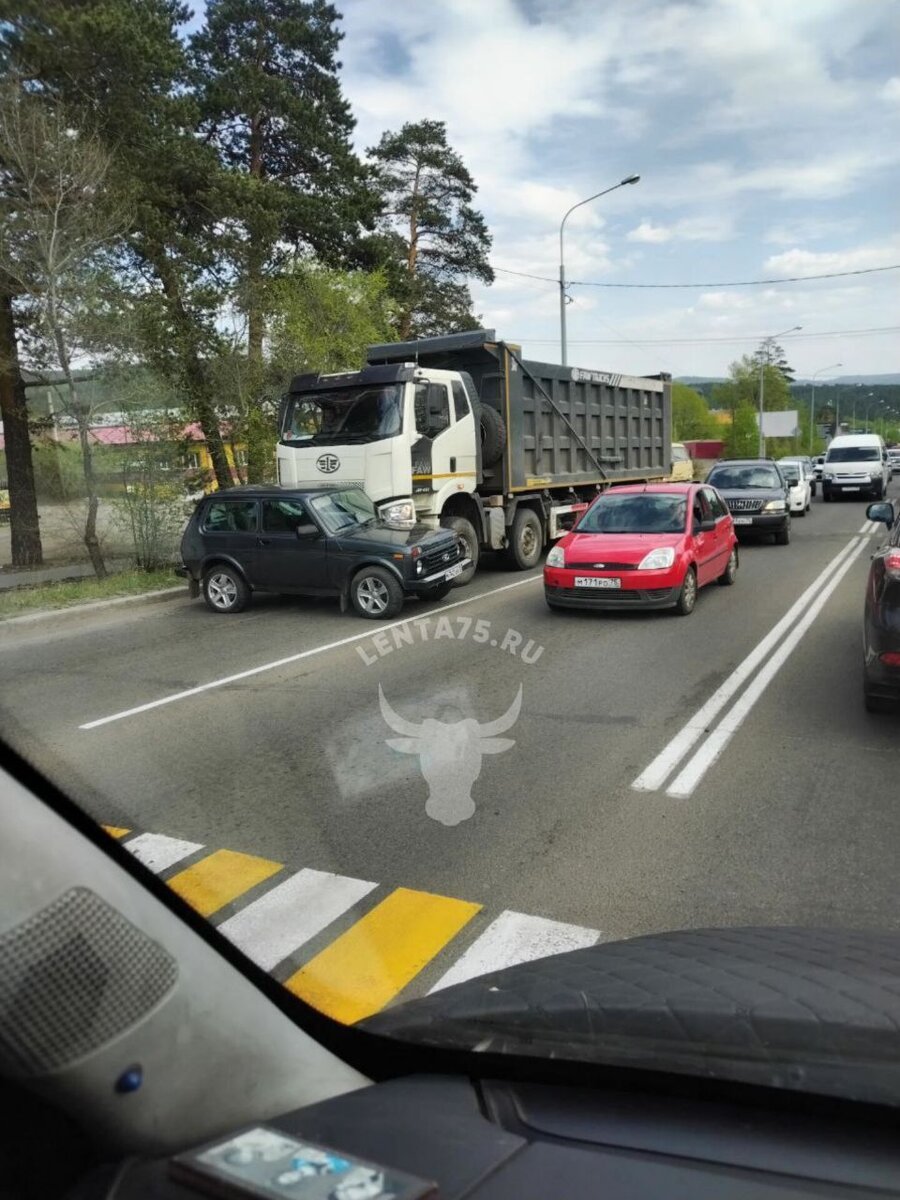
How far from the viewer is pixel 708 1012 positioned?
4.80ft

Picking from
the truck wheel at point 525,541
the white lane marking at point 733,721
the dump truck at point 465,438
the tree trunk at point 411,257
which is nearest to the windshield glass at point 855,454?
the tree trunk at point 411,257

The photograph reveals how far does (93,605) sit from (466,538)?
17.5 feet

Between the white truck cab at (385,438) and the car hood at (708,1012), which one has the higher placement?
the white truck cab at (385,438)

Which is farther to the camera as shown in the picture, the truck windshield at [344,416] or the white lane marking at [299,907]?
the truck windshield at [344,416]

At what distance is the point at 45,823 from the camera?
115 cm

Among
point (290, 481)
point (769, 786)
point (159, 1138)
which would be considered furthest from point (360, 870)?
point (290, 481)

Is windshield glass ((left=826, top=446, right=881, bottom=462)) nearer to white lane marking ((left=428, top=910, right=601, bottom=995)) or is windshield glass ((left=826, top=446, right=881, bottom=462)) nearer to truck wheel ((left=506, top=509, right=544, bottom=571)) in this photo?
truck wheel ((left=506, top=509, right=544, bottom=571))

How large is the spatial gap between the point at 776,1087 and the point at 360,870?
9.10ft

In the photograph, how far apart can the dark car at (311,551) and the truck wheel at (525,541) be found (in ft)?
8.07

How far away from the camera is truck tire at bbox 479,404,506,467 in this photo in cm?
1334

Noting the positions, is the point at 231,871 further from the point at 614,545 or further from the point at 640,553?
the point at 614,545

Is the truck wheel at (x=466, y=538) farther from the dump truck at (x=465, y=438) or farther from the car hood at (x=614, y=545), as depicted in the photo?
the car hood at (x=614, y=545)

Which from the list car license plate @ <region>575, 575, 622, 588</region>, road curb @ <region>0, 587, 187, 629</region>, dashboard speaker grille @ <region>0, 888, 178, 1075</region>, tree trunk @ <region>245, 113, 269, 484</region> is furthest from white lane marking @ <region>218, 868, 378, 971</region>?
tree trunk @ <region>245, 113, 269, 484</region>

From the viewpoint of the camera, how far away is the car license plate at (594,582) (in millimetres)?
9602
